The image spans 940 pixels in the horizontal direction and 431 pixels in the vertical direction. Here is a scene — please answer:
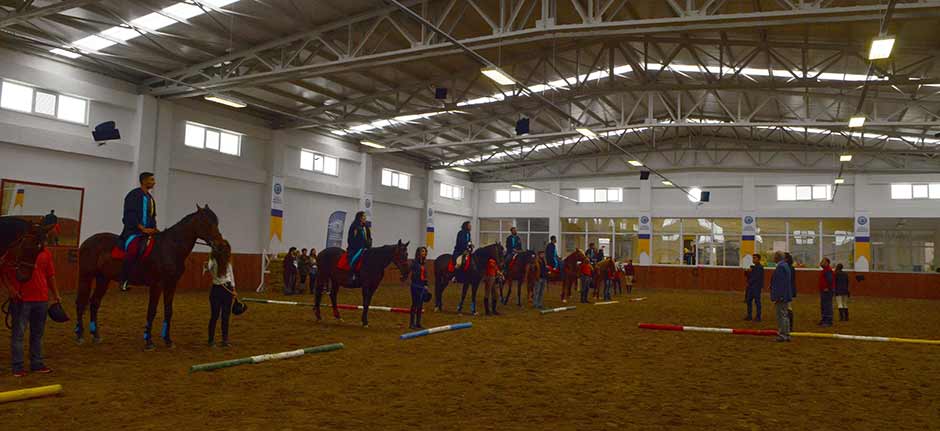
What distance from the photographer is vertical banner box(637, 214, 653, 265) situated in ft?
102

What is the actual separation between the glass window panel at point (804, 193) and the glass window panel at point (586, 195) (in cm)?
1026

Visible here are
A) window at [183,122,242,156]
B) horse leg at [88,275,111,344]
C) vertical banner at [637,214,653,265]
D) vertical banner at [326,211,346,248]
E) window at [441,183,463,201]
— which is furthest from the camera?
window at [441,183,463,201]

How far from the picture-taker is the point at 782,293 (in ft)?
33.2

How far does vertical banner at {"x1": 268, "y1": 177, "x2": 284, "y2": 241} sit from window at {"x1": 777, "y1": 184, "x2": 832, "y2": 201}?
78.3 feet

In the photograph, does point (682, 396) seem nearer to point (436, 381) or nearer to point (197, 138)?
point (436, 381)

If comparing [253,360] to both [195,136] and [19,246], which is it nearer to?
[19,246]

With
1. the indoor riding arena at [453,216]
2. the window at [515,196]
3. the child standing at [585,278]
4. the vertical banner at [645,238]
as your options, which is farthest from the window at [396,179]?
the vertical banner at [645,238]

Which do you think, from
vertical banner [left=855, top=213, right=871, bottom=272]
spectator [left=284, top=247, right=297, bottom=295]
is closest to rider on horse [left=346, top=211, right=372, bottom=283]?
spectator [left=284, top=247, right=297, bottom=295]

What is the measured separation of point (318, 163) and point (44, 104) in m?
10.2

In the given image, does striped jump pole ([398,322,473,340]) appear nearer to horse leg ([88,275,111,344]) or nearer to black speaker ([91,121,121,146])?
horse leg ([88,275,111,344])

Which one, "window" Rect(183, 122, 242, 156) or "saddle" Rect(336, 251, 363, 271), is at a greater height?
"window" Rect(183, 122, 242, 156)

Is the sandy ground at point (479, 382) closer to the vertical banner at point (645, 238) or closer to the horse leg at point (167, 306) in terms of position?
the horse leg at point (167, 306)

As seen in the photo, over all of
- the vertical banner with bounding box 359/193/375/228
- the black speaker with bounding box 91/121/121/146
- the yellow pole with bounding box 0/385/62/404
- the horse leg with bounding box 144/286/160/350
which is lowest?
the yellow pole with bounding box 0/385/62/404

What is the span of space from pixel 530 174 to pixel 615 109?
37.9ft
